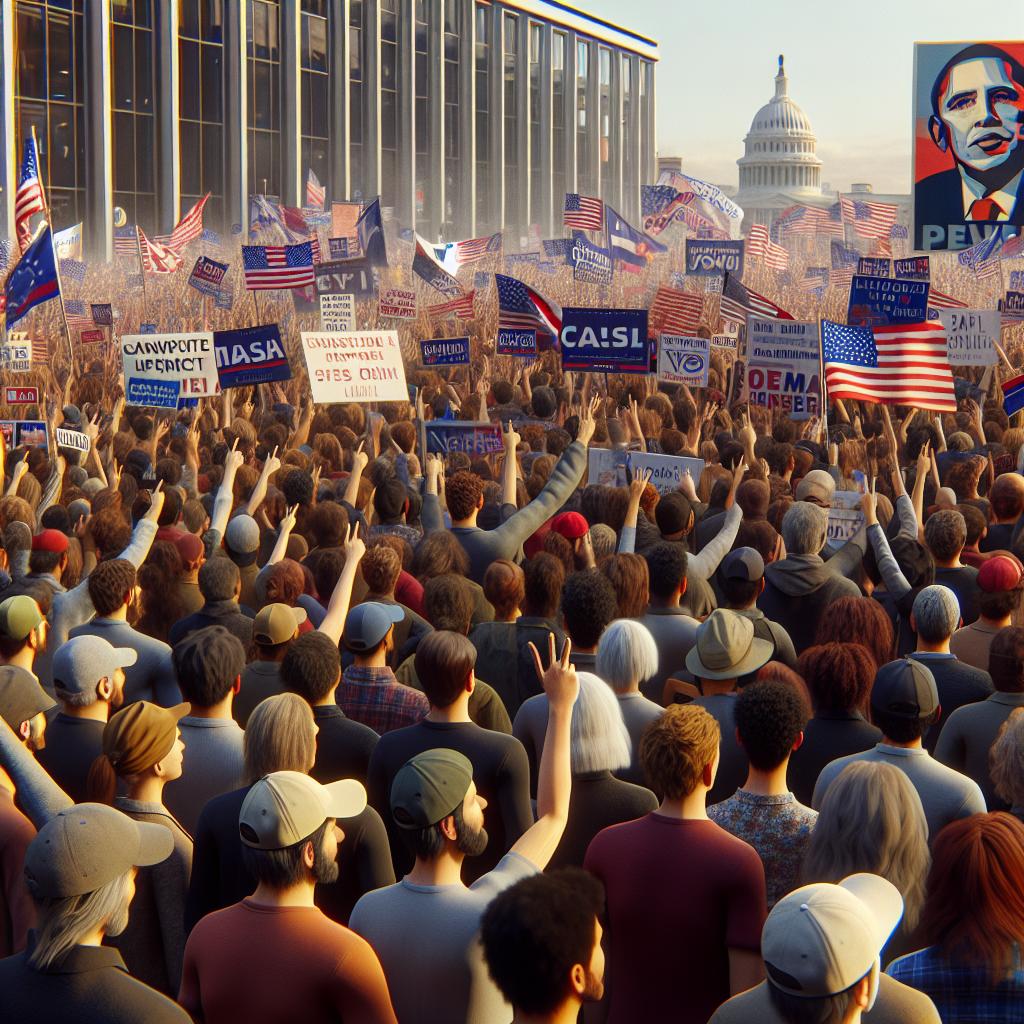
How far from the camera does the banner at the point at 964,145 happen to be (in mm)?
19688

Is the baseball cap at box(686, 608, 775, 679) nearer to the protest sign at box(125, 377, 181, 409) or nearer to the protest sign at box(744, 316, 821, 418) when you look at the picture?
the protest sign at box(744, 316, 821, 418)

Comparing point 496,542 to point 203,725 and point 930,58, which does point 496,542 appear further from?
point 930,58

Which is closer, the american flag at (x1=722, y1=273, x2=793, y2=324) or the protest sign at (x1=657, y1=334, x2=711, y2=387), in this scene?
the protest sign at (x1=657, y1=334, x2=711, y2=387)

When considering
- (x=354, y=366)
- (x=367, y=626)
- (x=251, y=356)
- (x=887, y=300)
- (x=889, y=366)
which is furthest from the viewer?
(x=887, y=300)

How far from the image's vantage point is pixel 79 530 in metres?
8.03

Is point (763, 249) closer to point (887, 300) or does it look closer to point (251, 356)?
point (887, 300)

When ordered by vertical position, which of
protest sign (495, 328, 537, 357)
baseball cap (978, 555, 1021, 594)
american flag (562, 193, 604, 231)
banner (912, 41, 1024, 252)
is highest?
american flag (562, 193, 604, 231)

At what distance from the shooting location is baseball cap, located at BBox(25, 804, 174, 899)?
3102mm

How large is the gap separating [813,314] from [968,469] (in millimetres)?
26053

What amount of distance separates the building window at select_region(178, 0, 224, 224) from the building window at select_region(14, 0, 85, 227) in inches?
210

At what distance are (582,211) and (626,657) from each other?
35143 millimetres

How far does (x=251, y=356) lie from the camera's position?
13.4 meters

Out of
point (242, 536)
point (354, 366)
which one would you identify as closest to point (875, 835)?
point (242, 536)

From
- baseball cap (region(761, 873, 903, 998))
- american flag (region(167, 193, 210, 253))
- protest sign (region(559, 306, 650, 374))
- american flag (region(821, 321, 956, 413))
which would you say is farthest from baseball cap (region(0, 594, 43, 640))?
american flag (region(167, 193, 210, 253))
